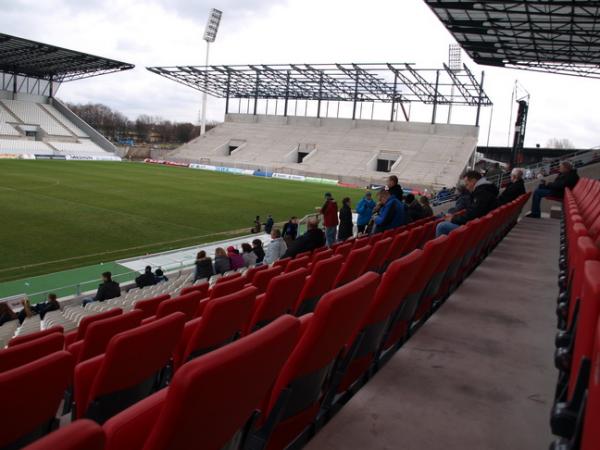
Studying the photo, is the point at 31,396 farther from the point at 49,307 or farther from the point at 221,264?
the point at 221,264

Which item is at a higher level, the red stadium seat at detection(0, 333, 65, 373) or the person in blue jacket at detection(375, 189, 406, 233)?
the person in blue jacket at detection(375, 189, 406, 233)

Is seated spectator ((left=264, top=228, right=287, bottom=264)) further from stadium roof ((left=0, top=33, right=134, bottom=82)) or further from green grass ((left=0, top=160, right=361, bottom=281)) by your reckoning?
Answer: stadium roof ((left=0, top=33, right=134, bottom=82))

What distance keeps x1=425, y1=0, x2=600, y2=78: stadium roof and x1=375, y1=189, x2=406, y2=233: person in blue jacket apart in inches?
449

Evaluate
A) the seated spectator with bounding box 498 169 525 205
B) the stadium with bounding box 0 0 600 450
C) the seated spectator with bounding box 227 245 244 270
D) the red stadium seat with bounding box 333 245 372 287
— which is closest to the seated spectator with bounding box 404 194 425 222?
the stadium with bounding box 0 0 600 450

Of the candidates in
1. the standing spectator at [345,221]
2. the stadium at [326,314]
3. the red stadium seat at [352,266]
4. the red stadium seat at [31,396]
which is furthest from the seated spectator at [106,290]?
the red stadium seat at [31,396]

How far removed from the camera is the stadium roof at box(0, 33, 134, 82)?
1848 inches

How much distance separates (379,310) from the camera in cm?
275

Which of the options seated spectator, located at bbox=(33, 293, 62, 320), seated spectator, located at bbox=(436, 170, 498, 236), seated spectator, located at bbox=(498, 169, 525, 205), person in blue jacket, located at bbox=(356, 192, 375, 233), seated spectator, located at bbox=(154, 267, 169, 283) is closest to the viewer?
seated spectator, located at bbox=(436, 170, 498, 236)

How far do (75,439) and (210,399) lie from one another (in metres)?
0.31

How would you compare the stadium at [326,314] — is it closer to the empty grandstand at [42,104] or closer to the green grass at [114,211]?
the green grass at [114,211]

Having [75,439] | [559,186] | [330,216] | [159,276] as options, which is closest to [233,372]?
[75,439]

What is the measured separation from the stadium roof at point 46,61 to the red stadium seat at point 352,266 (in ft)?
161

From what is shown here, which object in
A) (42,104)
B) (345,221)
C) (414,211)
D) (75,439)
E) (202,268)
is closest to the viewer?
(75,439)

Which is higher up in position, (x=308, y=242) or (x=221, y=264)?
(x=308, y=242)
